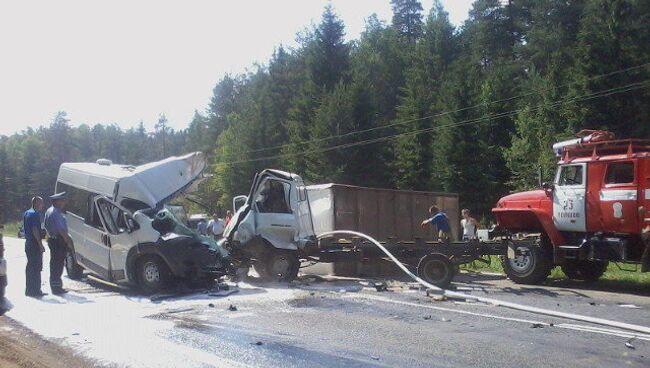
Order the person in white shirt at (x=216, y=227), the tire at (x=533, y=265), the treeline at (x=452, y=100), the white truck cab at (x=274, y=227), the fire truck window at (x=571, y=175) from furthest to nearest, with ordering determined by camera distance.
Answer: the treeline at (x=452, y=100) → the person in white shirt at (x=216, y=227) → the white truck cab at (x=274, y=227) → the tire at (x=533, y=265) → the fire truck window at (x=571, y=175)

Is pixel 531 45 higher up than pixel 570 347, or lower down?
higher up

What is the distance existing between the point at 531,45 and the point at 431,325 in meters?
46.7

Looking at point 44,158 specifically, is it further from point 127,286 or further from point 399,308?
point 399,308

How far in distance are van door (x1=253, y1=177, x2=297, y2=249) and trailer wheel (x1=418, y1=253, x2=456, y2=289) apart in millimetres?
2926

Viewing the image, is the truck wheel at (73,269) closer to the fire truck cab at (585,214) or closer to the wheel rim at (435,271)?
the wheel rim at (435,271)

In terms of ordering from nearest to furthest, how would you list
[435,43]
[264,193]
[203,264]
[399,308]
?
[399,308] → [203,264] → [264,193] → [435,43]

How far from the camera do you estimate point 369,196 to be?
1748cm

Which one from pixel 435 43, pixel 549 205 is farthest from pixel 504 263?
pixel 435 43

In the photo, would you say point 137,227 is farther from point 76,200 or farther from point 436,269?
point 436,269

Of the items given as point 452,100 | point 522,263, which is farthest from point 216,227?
point 452,100

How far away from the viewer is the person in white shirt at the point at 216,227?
21594 millimetres

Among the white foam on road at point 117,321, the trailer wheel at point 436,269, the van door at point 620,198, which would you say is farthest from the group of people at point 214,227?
the van door at point 620,198

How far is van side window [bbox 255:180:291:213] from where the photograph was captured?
1473cm

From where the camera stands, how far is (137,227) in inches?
477
